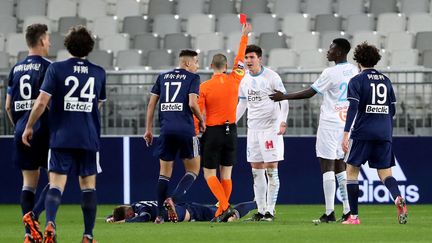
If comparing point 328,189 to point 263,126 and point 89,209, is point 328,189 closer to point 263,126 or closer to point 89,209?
point 263,126

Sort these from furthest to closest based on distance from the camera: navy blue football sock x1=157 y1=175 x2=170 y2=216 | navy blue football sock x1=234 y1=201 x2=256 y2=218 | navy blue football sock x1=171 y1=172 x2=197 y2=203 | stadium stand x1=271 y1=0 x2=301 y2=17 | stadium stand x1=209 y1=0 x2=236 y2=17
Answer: stadium stand x1=209 y1=0 x2=236 y2=17 < stadium stand x1=271 y1=0 x2=301 y2=17 < navy blue football sock x1=234 y1=201 x2=256 y2=218 < navy blue football sock x1=171 y1=172 x2=197 y2=203 < navy blue football sock x1=157 y1=175 x2=170 y2=216

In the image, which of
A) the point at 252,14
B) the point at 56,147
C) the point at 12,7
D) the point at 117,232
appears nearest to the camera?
the point at 56,147

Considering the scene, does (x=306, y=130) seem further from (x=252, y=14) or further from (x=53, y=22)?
Result: (x=53, y=22)

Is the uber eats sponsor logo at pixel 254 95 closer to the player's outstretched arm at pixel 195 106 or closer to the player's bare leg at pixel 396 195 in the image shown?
the player's outstretched arm at pixel 195 106

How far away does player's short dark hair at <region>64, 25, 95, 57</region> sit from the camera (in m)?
10.8

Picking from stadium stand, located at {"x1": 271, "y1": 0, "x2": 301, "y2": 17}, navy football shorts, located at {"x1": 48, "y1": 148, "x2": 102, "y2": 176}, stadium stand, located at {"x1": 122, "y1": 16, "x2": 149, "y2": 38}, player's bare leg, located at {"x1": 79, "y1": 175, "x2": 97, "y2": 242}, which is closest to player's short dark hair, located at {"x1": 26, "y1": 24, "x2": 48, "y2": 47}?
navy football shorts, located at {"x1": 48, "y1": 148, "x2": 102, "y2": 176}

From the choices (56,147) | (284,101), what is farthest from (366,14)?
(56,147)

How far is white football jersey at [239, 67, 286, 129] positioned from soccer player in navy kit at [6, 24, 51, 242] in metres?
4.38

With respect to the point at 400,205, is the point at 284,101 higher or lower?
higher

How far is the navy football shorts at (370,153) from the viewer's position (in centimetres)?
1407

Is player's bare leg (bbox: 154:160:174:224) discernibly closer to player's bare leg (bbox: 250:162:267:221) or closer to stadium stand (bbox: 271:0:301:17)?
player's bare leg (bbox: 250:162:267:221)

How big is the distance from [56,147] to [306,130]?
10.1m

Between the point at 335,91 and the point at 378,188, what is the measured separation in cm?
527

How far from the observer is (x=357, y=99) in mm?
13906
